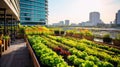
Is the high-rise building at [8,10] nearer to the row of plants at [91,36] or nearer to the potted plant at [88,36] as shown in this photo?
the row of plants at [91,36]

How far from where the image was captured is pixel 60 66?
6.14m

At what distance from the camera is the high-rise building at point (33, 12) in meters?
88.0

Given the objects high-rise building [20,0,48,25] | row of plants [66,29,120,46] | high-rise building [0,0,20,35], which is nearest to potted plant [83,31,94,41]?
row of plants [66,29,120,46]

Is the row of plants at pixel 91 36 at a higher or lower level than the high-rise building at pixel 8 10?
lower

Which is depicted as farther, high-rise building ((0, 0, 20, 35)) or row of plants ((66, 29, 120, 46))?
row of plants ((66, 29, 120, 46))

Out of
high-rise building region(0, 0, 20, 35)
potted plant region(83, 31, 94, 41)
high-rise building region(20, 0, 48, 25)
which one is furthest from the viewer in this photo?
high-rise building region(20, 0, 48, 25)

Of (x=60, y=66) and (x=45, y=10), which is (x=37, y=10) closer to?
(x=45, y=10)

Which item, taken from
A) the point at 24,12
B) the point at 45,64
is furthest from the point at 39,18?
the point at 45,64

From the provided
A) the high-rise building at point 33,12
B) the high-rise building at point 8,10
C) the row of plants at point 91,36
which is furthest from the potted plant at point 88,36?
the high-rise building at point 33,12

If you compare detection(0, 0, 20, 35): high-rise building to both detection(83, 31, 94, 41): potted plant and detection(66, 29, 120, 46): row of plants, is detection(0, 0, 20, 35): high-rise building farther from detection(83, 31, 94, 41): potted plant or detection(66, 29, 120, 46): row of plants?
detection(83, 31, 94, 41): potted plant

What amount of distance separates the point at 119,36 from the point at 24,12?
7705cm

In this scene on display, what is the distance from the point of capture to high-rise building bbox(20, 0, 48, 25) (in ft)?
289

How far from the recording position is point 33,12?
93250 mm

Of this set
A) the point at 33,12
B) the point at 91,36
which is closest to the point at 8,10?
the point at 91,36
